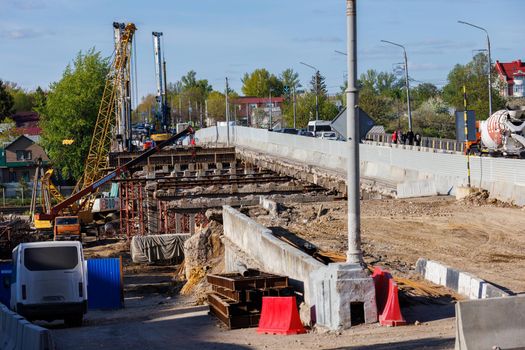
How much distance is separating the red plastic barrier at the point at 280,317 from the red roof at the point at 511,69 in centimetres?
11369

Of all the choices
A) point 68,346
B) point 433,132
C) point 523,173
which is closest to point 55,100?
point 433,132

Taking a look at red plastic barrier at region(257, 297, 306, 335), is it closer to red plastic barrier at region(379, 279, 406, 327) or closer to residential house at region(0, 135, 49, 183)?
red plastic barrier at region(379, 279, 406, 327)

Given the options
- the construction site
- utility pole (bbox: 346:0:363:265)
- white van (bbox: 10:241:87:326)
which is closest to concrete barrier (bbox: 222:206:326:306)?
the construction site

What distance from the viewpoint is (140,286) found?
36.7 metres

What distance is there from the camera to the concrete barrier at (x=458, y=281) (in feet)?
51.7

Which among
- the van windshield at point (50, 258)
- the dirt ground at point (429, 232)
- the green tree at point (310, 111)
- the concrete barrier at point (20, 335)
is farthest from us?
the green tree at point (310, 111)

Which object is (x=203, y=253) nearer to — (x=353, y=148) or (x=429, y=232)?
(x=429, y=232)

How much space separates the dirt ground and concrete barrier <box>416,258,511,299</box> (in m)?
0.79

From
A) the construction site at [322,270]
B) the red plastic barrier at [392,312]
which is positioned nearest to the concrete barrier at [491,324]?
the construction site at [322,270]

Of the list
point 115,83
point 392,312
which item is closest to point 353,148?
point 392,312

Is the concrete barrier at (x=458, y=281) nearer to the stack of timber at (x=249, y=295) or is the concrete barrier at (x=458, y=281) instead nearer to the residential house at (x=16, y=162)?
the stack of timber at (x=249, y=295)

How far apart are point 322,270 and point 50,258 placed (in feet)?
27.9

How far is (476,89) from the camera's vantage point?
8931 cm

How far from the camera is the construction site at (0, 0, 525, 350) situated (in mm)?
15078
